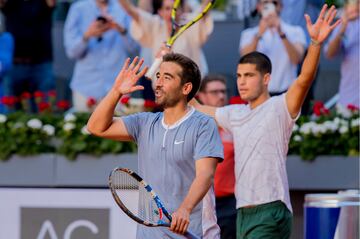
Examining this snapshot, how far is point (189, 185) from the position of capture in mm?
6090

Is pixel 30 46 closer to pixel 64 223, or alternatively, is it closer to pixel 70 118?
pixel 70 118

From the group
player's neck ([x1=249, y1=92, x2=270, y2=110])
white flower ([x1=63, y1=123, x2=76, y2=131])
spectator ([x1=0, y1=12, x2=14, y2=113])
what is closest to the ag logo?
white flower ([x1=63, y1=123, x2=76, y2=131])

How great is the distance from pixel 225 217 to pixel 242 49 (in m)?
2.16

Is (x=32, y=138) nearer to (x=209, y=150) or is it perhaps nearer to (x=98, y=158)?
(x=98, y=158)

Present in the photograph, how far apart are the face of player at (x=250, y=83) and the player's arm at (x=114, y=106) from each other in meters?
1.35

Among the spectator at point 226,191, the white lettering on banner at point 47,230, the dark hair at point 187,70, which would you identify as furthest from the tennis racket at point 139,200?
the white lettering on banner at point 47,230

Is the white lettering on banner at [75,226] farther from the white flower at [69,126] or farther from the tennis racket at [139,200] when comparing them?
the tennis racket at [139,200]

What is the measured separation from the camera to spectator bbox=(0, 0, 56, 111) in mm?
10852

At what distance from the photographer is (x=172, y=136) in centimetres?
612

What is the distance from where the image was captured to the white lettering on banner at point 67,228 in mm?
9219

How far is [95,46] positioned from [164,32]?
75 cm

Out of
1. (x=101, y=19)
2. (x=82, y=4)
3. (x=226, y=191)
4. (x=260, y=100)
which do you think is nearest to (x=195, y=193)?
(x=260, y=100)

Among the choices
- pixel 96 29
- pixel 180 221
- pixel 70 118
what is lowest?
pixel 180 221

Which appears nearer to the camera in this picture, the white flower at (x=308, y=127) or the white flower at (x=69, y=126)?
the white flower at (x=308, y=127)
